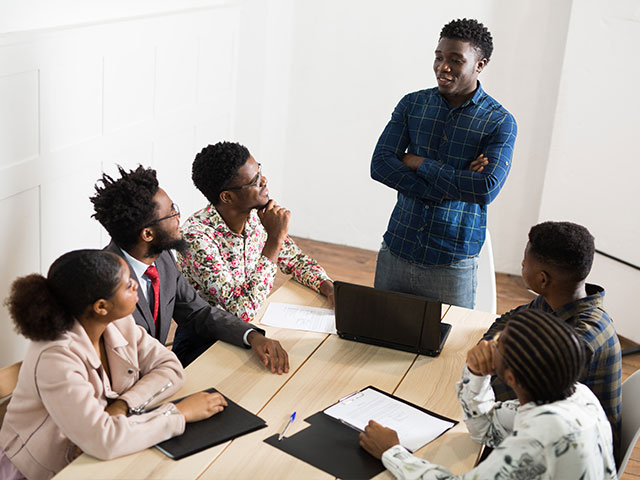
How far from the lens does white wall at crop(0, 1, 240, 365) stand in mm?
2500

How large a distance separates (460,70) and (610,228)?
2.00m

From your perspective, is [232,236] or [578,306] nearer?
[578,306]

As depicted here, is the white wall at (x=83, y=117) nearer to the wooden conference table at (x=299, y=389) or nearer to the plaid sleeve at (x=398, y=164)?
the wooden conference table at (x=299, y=389)

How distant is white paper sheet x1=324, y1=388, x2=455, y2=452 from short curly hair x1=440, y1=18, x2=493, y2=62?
1.32 metres

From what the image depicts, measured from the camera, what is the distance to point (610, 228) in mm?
4086

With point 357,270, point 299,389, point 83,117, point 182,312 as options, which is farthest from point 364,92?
point 299,389

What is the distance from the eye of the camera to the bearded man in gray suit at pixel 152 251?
2182 mm

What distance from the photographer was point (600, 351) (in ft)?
6.25

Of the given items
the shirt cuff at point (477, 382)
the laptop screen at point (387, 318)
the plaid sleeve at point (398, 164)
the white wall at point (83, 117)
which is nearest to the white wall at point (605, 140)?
the plaid sleeve at point (398, 164)

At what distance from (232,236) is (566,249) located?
1.11 meters

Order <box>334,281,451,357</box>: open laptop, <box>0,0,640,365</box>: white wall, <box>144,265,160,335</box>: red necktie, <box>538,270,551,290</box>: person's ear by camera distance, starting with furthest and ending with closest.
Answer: <box>0,0,640,365</box>: white wall
<box>144,265,160,335</box>: red necktie
<box>334,281,451,357</box>: open laptop
<box>538,270,551,290</box>: person's ear

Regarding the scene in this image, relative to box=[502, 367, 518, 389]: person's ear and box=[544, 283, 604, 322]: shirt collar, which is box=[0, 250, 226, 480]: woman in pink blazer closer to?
box=[502, 367, 518, 389]: person's ear

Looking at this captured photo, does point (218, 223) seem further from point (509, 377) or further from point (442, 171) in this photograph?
point (509, 377)

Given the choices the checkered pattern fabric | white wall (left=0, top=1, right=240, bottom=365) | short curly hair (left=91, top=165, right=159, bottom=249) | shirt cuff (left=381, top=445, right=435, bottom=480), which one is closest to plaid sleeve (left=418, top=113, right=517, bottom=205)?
the checkered pattern fabric
